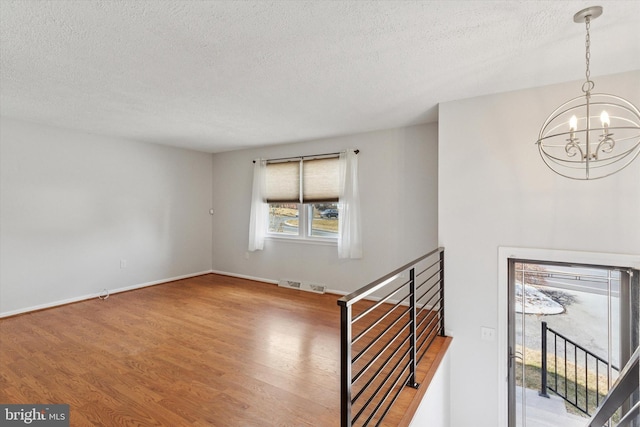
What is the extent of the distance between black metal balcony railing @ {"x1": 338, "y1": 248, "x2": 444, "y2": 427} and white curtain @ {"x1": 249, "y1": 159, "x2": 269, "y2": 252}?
2174 mm

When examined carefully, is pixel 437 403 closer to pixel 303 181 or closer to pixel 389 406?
pixel 389 406

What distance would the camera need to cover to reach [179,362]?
261 cm

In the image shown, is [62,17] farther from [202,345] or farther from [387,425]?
[387,425]

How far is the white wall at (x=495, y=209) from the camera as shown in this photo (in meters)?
2.48

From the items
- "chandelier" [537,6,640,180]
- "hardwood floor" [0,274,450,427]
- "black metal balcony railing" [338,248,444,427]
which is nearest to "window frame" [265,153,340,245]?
"hardwood floor" [0,274,450,427]

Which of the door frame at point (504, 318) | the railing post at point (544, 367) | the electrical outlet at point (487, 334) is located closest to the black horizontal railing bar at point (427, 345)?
the electrical outlet at point (487, 334)

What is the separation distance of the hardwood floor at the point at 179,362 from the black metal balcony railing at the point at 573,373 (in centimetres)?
196

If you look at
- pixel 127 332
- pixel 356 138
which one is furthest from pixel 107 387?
pixel 356 138

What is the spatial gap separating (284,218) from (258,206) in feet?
1.62

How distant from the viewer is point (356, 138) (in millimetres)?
4469

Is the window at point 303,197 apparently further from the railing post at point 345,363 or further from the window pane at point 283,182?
the railing post at point 345,363

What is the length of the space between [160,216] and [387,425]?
4784mm

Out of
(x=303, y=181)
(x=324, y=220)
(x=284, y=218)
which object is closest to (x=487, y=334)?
(x=324, y=220)

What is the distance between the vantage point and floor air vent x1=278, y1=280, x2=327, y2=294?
4.77 m
